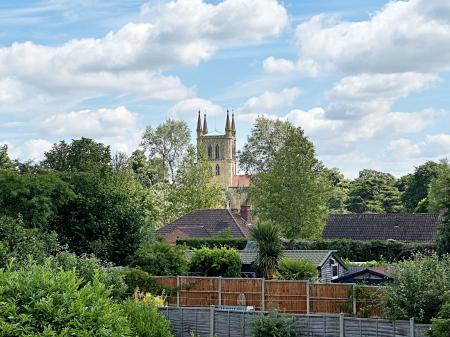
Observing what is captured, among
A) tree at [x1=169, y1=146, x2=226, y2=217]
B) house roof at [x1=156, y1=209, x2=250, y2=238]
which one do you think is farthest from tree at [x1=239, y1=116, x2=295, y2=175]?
house roof at [x1=156, y1=209, x2=250, y2=238]

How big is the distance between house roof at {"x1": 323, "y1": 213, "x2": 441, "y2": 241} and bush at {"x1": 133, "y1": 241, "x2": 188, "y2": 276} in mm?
28638

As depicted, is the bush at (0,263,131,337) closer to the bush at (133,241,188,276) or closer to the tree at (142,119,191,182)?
the bush at (133,241,188,276)

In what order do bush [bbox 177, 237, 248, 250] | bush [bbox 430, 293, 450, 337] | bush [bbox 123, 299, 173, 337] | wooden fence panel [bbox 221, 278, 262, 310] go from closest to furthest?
bush [bbox 430, 293, 450, 337], bush [bbox 123, 299, 173, 337], wooden fence panel [bbox 221, 278, 262, 310], bush [bbox 177, 237, 248, 250]

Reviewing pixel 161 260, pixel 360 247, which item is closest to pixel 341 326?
pixel 161 260

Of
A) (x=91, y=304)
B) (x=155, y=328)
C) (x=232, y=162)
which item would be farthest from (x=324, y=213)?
(x=232, y=162)

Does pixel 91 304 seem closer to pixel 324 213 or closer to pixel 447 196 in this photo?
pixel 447 196

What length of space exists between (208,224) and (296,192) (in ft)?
27.4

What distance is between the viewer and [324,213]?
64188 millimetres

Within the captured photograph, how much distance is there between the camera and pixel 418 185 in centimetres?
10781

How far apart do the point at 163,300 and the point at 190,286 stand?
144 cm

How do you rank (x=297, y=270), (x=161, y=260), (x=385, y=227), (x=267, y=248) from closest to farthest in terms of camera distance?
(x=161, y=260)
(x=297, y=270)
(x=267, y=248)
(x=385, y=227)

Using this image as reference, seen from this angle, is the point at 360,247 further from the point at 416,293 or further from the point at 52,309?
the point at 52,309

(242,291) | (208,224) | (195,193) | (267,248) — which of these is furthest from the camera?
(195,193)

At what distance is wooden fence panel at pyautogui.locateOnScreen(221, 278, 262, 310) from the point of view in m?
32.8
